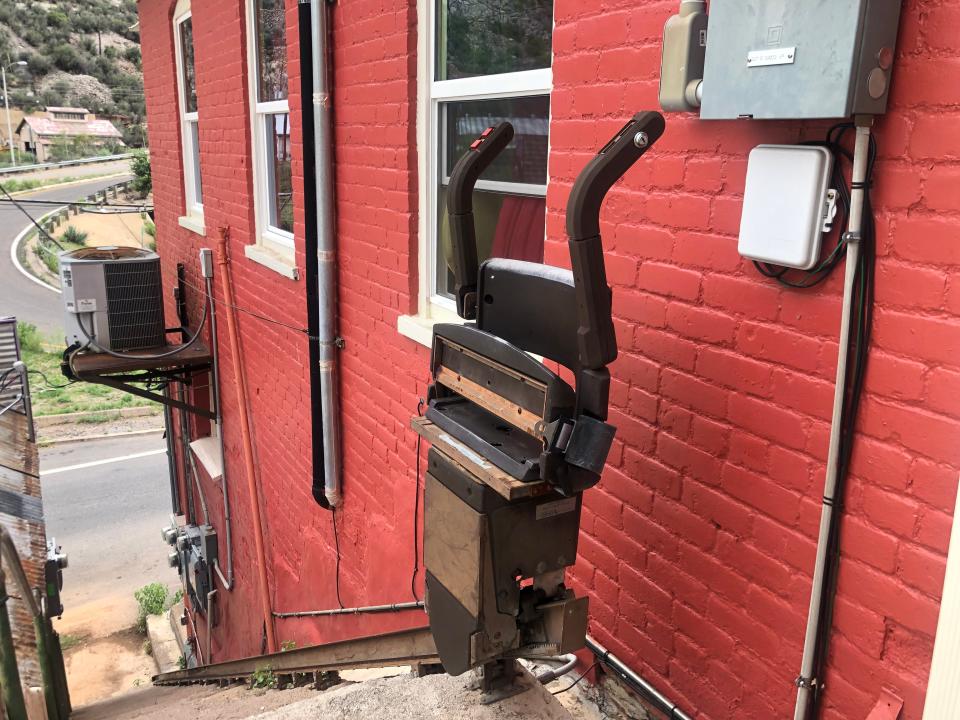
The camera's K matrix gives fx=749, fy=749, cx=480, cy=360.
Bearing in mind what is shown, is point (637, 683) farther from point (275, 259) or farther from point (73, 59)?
point (73, 59)

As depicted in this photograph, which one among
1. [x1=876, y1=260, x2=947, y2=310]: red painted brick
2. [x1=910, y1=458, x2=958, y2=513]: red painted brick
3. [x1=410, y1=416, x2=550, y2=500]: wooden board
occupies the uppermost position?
[x1=876, y1=260, x2=947, y2=310]: red painted brick

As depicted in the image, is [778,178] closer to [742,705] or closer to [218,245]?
[742,705]

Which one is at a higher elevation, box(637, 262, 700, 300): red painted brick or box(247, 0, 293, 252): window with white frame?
box(247, 0, 293, 252): window with white frame

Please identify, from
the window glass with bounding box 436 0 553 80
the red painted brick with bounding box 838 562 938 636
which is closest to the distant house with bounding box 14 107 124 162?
the window glass with bounding box 436 0 553 80

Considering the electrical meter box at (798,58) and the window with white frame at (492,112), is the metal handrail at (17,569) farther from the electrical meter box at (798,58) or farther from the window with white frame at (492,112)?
the electrical meter box at (798,58)

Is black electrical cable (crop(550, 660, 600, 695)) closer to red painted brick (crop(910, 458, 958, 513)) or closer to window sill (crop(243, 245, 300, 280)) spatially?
red painted brick (crop(910, 458, 958, 513))

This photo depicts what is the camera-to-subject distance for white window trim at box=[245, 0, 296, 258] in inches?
215

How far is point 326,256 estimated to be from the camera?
437 cm

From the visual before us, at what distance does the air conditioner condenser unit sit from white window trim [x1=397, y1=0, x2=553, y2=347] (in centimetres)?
431

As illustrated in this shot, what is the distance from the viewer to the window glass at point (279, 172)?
5.46 meters

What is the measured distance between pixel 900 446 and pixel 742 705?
0.95m

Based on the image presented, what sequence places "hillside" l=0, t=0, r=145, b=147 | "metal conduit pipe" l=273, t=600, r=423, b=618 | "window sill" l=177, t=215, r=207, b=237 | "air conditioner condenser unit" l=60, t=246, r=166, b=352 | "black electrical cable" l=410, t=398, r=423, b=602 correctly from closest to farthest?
"black electrical cable" l=410, t=398, r=423, b=602, "metal conduit pipe" l=273, t=600, r=423, b=618, "air conditioner condenser unit" l=60, t=246, r=166, b=352, "window sill" l=177, t=215, r=207, b=237, "hillside" l=0, t=0, r=145, b=147

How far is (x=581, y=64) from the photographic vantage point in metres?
2.44

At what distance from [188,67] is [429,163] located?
5421 millimetres
